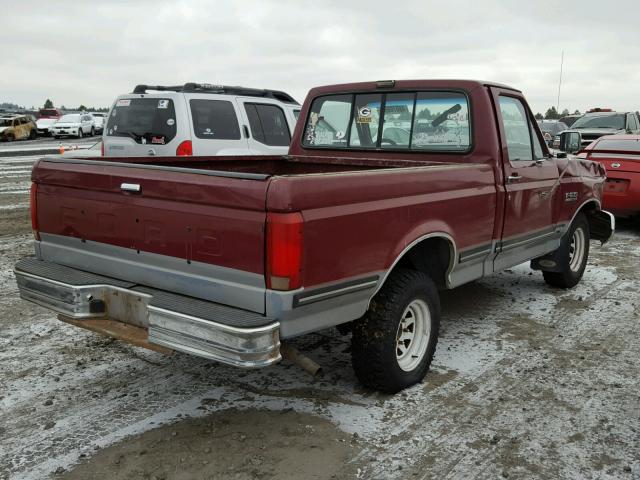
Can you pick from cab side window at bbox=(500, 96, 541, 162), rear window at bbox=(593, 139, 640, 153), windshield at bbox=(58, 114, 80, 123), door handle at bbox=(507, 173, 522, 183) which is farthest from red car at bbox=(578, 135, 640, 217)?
windshield at bbox=(58, 114, 80, 123)

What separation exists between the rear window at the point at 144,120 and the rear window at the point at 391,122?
11.6 feet

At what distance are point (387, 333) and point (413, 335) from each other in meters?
0.47

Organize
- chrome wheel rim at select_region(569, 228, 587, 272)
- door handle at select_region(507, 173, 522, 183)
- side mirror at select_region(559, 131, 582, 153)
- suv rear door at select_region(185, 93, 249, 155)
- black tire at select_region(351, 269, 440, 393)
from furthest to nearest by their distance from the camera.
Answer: suv rear door at select_region(185, 93, 249, 155)
chrome wheel rim at select_region(569, 228, 587, 272)
side mirror at select_region(559, 131, 582, 153)
door handle at select_region(507, 173, 522, 183)
black tire at select_region(351, 269, 440, 393)

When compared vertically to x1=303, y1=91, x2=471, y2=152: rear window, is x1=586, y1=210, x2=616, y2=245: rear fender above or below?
below

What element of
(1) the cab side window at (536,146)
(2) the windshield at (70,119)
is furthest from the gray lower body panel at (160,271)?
(2) the windshield at (70,119)

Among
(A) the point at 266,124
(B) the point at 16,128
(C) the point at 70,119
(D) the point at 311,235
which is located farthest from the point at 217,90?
(C) the point at 70,119

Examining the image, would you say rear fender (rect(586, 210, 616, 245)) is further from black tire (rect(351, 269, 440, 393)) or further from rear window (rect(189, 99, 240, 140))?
rear window (rect(189, 99, 240, 140))

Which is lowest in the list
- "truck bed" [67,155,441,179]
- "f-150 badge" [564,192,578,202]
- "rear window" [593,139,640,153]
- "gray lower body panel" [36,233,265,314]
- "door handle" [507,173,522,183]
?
"gray lower body panel" [36,233,265,314]

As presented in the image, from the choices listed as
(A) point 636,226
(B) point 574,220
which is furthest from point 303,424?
(A) point 636,226

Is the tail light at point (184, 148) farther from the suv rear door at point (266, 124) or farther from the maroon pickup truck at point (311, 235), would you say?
the maroon pickup truck at point (311, 235)

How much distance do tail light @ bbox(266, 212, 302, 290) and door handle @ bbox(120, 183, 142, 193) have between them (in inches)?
34.8

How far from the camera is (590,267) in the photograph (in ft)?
24.6

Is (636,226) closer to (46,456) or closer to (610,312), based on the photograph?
(610,312)

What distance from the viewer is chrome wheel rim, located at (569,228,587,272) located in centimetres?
644
